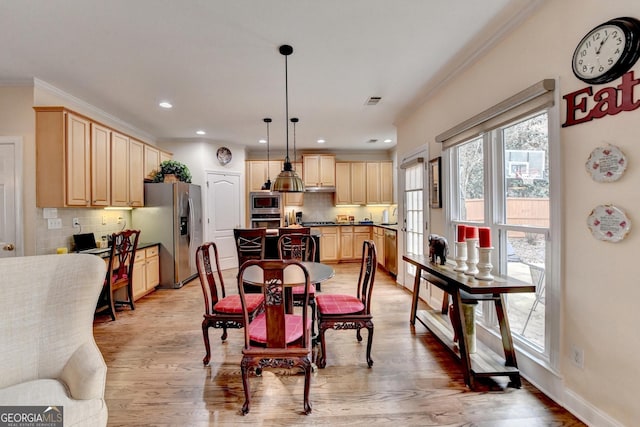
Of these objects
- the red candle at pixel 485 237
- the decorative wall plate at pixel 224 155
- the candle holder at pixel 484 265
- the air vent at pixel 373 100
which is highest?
the air vent at pixel 373 100

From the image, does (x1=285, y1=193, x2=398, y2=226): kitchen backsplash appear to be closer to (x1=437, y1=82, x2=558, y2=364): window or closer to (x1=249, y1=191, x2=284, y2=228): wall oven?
(x1=249, y1=191, x2=284, y2=228): wall oven

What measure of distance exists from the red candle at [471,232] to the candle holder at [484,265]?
285 millimetres

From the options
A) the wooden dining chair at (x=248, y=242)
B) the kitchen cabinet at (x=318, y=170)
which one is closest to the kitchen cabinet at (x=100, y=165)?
the wooden dining chair at (x=248, y=242)

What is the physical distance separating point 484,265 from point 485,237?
0.70ft

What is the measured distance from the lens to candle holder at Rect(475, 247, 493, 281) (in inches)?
86.2

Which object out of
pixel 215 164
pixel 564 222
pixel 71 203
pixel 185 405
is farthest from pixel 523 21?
pixel 215 164

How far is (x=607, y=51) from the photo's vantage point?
149 centimetres

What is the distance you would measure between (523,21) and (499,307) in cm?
206

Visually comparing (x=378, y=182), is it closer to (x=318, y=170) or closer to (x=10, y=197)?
(x=318, y=170)

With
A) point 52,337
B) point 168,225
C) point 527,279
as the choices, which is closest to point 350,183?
point 168,225

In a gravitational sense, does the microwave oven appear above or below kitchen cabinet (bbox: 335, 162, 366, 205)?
below

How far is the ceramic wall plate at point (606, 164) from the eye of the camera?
147 cm

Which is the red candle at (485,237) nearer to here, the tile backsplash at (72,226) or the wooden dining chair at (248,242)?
the wooden dining chair at (248,242)

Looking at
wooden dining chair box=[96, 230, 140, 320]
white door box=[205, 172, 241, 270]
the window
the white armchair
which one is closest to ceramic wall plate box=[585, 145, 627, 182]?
the window
